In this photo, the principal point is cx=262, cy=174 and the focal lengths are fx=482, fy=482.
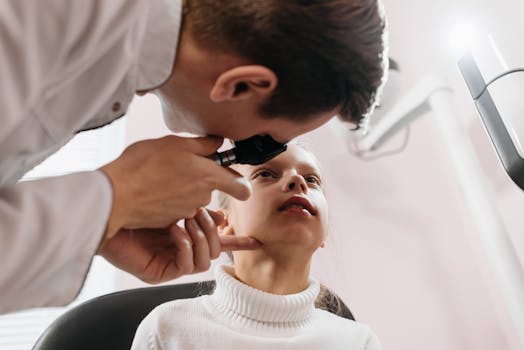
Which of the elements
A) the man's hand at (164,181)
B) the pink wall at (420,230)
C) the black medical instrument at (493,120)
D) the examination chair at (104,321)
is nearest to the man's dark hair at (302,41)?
the man's hand at (164,181)

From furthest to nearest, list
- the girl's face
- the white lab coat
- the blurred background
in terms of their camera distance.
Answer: the blurred background → the girl's face → the white lab coat

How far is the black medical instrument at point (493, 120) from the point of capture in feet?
3.12

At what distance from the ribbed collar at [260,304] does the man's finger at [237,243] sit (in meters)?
0.09

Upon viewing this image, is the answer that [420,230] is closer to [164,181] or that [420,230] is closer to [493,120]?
[493,120]

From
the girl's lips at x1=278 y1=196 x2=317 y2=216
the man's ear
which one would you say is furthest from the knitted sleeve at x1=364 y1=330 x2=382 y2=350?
the man's ear

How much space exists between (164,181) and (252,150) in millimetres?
158

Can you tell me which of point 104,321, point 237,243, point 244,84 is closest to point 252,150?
point 244,84

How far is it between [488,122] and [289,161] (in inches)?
17.0

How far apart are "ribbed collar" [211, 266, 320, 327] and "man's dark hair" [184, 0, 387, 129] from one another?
0.44 meters

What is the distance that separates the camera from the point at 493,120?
1013 mm

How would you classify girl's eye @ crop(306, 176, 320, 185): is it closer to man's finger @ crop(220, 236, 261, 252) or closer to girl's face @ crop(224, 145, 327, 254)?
girl's face @ crop(224, 145, 327, 254)

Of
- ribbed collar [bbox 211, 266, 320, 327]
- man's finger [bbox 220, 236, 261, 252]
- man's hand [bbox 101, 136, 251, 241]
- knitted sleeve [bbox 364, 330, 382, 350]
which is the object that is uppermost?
man's hand [bbox 101, 136, 251, 241]

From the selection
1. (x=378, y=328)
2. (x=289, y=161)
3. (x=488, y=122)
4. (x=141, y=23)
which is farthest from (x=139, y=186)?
(x=378, y=328)

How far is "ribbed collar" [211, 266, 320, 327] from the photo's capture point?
3.16 feet
